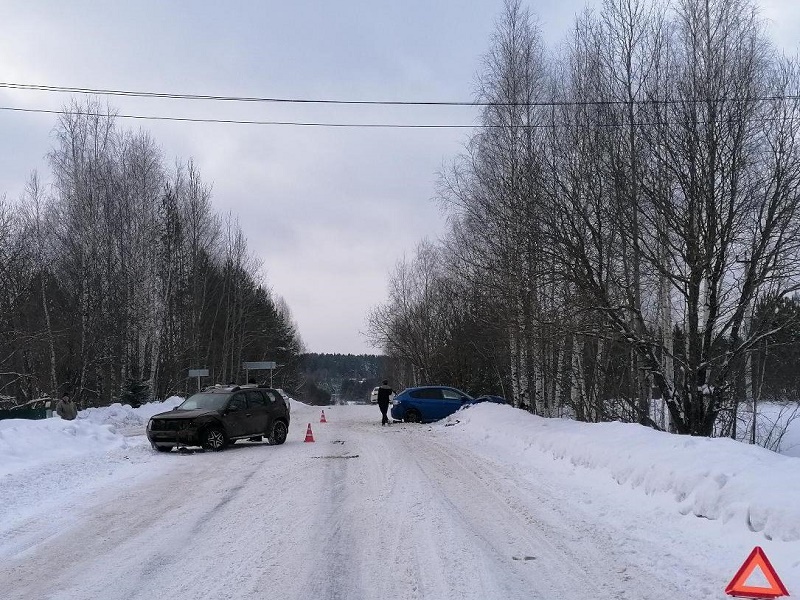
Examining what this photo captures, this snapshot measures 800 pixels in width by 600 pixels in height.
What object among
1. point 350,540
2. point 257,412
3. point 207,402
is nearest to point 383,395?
point 257,412

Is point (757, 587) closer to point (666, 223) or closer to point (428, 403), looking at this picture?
point (666, 223)

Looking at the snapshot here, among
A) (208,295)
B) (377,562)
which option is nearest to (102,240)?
(208,295)

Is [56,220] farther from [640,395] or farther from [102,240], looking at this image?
[640,395]

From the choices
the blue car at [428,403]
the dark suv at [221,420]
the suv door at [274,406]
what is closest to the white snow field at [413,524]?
the dark suv at [221,420]

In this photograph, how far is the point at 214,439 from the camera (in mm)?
17562

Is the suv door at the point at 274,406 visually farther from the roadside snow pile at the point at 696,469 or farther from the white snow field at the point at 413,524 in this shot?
the roadside snow pile at the point at 696,469

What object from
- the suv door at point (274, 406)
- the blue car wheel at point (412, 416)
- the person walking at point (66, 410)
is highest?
the suv door at point (274, 406)

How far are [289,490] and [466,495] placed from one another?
2842mm

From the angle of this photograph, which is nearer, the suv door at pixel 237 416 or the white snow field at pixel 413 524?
the white snow field at pixel 413 524

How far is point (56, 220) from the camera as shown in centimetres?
3938

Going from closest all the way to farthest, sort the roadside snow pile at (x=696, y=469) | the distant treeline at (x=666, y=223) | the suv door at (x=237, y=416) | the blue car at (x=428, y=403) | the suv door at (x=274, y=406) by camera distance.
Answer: the roadside snow pile at (x=696, y=469) → the distant treeline at (x=666, y=223) → the suv door at (x=237, y=416) → the suv door at (x=274, y=406) → the blue car at (x=428, y=403)

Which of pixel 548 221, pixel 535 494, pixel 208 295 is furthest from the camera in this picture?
pixel 208 295

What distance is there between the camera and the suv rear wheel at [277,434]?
19372 mm

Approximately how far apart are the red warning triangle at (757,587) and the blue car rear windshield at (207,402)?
48.6ft
